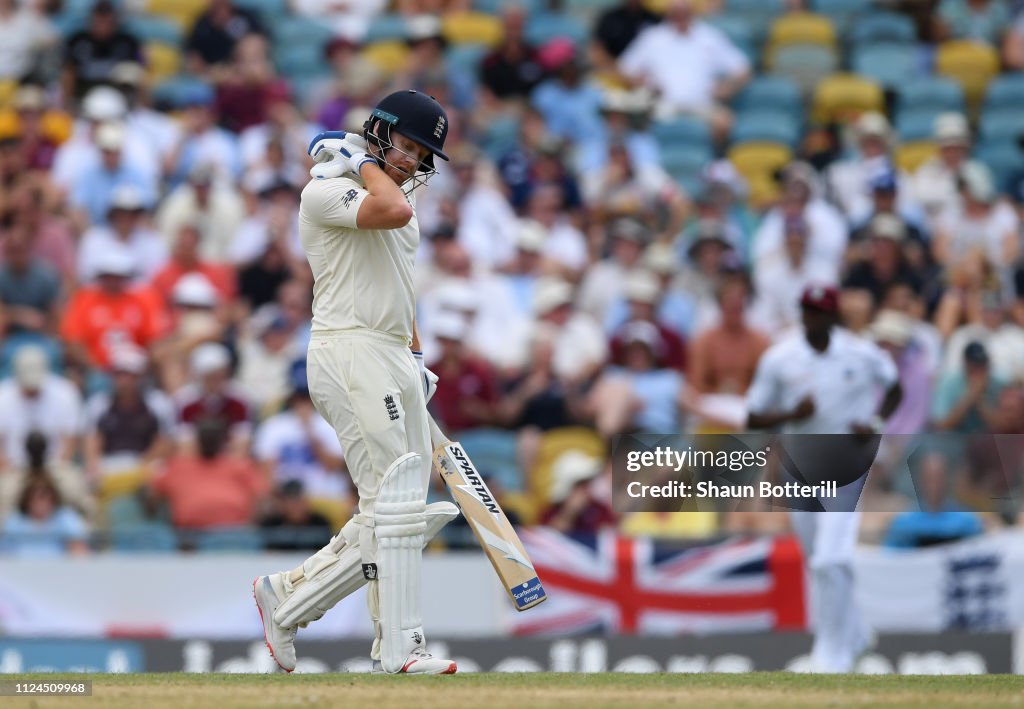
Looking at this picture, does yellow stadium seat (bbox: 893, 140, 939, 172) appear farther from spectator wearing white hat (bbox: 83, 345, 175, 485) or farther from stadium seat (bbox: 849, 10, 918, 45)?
spectator wearing white hat (bbox: 83, 345, 175, 485)

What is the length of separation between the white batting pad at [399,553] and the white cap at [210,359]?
5.47 meters

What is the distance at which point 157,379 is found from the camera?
12836mm

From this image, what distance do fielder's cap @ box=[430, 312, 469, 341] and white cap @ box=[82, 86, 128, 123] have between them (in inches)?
147

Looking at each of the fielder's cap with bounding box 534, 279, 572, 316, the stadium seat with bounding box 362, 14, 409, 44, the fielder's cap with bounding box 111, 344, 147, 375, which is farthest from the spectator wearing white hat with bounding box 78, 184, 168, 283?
the stadium seat with bounding box 362, 14, 409, 44

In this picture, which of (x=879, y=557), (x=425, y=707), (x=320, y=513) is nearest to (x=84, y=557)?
(x=320, y=513)

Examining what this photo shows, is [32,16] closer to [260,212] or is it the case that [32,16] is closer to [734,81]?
[260,212]

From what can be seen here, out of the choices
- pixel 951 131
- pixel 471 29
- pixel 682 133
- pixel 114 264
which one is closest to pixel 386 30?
pixel 471 29

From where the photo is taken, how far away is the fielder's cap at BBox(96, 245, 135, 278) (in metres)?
13.2

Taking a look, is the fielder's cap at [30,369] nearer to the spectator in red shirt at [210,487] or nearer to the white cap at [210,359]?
the white cap at [210,359]

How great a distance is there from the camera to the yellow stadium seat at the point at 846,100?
606 inches

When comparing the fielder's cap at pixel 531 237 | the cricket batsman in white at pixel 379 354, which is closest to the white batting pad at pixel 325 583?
the cricket batsman in white at pixel 379 354

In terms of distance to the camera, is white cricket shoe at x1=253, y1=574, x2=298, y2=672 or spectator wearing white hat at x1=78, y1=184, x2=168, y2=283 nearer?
→ white cricket shoe at x1=253, y1=574, x2=298, y2=672

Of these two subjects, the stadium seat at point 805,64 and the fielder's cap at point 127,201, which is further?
the stadium seat at point 805,64

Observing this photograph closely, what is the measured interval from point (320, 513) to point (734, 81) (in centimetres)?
607
